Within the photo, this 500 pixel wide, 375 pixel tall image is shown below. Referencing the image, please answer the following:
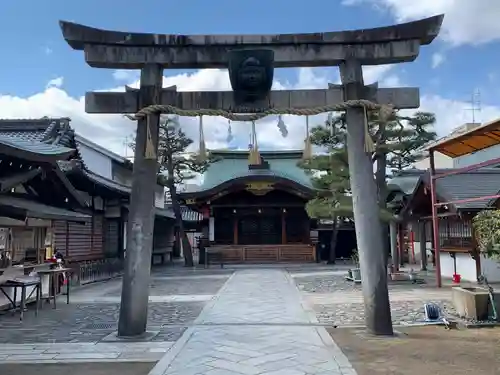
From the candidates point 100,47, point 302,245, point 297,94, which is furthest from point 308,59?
point 302,245

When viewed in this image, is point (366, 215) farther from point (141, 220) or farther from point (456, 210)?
point (456, 210)

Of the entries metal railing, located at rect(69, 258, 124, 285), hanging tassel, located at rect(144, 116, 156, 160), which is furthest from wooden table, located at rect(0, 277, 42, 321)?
metal railing, located at rect(69, 258, 124, 285)

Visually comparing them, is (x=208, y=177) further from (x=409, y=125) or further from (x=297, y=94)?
(x=297, y=94)

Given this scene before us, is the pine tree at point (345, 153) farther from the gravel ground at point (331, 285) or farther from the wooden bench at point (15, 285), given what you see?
the wooden bench at point (15, 285)

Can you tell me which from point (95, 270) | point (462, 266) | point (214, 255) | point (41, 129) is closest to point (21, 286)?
point (41, 129)

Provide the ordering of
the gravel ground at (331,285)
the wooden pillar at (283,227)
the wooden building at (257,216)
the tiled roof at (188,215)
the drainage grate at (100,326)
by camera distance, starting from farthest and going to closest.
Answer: the tiled roof at (188,215) < the wooden pillar at (283,227) < the wooden building at (257,216) < the gravel ground at (331,285) < the drainage grate at (100,326)

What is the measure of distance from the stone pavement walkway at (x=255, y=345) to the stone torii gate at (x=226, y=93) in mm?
1245

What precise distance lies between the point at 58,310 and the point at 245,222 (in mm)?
19393

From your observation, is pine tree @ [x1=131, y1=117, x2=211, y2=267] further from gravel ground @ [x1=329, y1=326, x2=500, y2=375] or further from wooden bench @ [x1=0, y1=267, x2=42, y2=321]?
A: gravel ground @ [x1=329, y1=326, x2=500, y2=375]

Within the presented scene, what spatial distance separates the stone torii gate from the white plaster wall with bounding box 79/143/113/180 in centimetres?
1405

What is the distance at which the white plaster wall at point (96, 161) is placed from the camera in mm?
22370

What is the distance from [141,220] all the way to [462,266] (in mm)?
14630

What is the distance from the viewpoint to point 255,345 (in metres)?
7.43

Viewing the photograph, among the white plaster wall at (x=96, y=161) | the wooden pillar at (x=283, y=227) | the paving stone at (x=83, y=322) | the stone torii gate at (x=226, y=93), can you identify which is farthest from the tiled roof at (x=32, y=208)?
the wooden pillar at (x=283, y=227)
